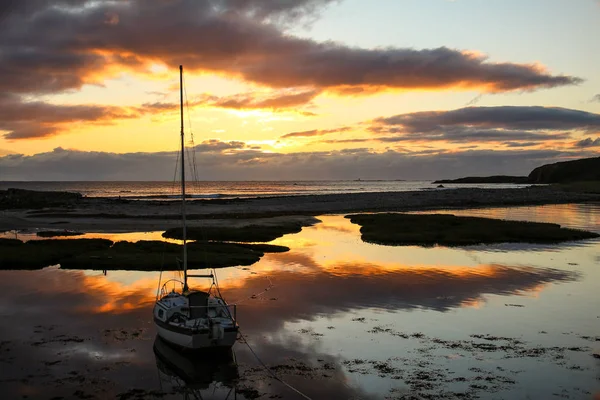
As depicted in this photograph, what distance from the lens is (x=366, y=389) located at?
20250 mm

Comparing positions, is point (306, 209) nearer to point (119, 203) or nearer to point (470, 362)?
point (119, 203)

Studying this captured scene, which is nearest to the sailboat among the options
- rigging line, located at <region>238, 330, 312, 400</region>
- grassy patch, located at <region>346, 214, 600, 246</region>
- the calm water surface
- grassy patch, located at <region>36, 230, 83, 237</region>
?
the calm water surface

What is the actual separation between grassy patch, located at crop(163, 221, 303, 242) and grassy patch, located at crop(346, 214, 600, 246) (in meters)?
12.2

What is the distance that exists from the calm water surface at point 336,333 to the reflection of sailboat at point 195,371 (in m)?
0.09

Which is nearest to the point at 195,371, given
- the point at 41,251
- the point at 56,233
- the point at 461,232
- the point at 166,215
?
the point at 41,251

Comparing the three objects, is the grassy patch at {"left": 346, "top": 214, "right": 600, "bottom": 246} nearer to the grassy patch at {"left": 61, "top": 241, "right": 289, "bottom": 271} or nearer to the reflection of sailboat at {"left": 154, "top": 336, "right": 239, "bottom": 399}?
the grassy patch at {"left": 61, "top": 241, "right": 289, "bottom": 271}

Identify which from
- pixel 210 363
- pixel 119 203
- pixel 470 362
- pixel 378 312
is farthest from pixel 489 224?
pixel 119 203

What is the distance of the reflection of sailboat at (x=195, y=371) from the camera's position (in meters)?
20.8

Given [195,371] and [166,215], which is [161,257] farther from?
[166,215]

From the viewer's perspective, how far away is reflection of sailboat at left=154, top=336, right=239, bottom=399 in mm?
20844

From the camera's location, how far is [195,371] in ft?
74.8

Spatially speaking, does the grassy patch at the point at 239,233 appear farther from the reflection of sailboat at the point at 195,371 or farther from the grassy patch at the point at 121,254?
the reflection of sailboat at the point at 195,371

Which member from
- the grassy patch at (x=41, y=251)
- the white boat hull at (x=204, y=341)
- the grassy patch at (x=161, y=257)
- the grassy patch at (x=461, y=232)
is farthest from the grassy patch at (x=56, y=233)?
the white boat hull at (x=204, y=341)

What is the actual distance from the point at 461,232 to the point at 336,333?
149 ft
